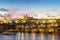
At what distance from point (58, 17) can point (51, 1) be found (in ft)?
1.38

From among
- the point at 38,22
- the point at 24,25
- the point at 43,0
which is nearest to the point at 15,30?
the point at 24,25

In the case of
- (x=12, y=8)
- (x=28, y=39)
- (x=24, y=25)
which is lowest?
(x=28, y=39)

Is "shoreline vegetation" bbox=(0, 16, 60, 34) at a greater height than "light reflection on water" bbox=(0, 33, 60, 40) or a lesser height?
greater

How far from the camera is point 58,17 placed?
17.7ft

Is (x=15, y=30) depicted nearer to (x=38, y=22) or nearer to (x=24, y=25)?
(x=24, y=25)

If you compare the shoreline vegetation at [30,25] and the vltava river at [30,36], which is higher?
the shoreline vegetation at [30,25]

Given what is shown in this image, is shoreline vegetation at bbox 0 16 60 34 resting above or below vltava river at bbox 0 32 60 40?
above

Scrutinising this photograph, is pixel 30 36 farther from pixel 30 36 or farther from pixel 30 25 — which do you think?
pixel 30 25

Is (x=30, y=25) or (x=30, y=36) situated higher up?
(x=30, y=25)

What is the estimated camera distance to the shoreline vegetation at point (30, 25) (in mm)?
5418

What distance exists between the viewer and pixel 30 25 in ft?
17.9

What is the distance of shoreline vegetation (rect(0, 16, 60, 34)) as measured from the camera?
542cm

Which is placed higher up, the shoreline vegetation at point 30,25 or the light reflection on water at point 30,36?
the shoreline vegetation at point 30,25

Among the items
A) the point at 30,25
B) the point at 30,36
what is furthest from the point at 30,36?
the point at 30,25
